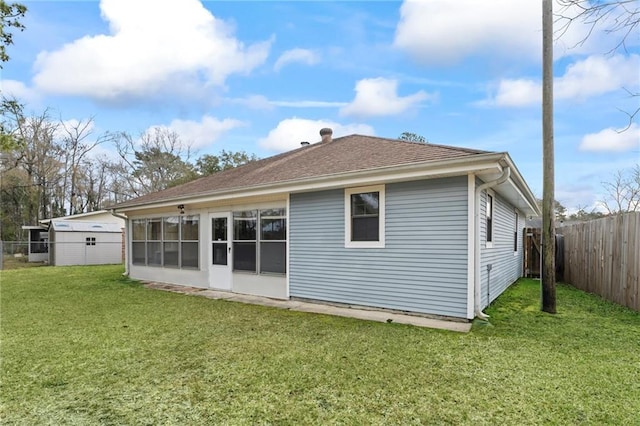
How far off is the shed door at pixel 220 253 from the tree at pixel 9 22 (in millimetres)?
5400

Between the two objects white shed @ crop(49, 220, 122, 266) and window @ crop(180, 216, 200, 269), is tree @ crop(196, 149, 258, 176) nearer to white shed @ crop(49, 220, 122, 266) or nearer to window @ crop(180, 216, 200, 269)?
white shed @ crop(49, 220, 122, 266)

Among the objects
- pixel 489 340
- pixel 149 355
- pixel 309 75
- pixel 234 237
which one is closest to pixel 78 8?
pixel 309 75

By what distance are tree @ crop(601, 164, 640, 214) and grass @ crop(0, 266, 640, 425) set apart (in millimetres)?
17878

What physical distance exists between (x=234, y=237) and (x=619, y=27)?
754 cm

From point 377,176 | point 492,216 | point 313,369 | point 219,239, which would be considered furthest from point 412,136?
point 313,369

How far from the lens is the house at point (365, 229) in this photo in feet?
17.6

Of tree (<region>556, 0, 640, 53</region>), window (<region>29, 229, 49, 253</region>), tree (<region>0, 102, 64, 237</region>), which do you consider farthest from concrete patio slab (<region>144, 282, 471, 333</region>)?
tree (<region>0, 102, 64, 237</region>)

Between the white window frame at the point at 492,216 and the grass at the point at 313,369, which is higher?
the white window frame at the point at 492,216

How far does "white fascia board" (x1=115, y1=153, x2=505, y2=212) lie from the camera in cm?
494

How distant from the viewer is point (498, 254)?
293 inches

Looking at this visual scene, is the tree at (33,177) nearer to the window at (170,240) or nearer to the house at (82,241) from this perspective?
the house at (82,241)

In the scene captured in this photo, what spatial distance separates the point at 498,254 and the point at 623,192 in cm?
1848

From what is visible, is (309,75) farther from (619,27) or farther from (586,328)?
(586,328)

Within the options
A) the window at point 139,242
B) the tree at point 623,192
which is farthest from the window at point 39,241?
the tree at point 623,192
